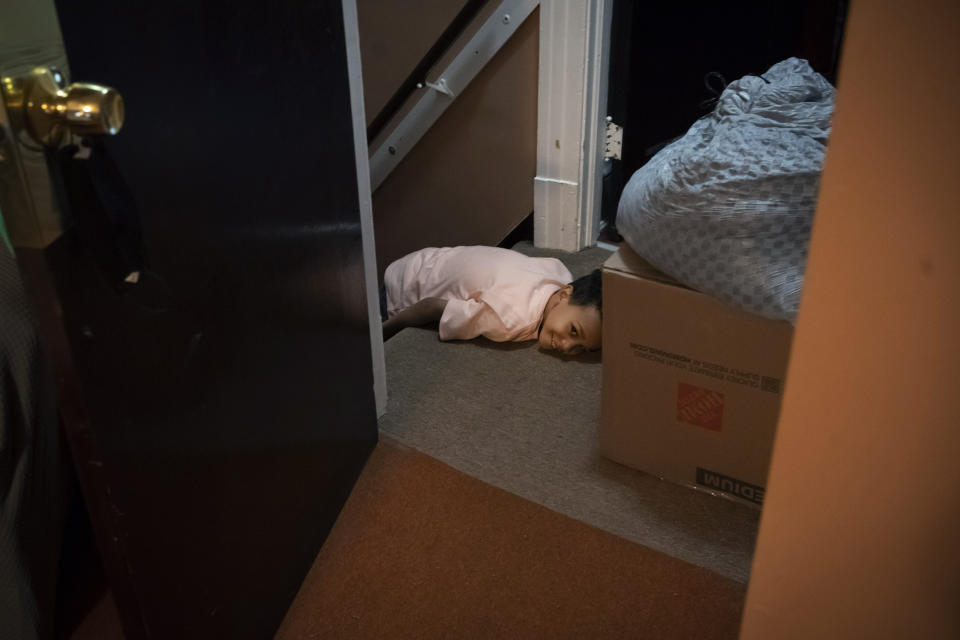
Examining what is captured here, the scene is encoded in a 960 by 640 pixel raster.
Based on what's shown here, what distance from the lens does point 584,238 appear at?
2.56m

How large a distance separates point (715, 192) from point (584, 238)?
4.33 ft

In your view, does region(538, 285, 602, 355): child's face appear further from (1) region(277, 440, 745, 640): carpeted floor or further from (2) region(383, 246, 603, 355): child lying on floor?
(1) region(277, 440, 745, 640): carpeted floor

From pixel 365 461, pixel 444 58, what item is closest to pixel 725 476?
pixel 365 461

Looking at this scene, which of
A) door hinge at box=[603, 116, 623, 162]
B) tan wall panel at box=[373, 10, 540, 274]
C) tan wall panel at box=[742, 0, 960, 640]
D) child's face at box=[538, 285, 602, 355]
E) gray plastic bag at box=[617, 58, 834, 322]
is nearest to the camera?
tan wall panel at box=[742, 0, 960, 640]

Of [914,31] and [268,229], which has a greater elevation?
[914,31]

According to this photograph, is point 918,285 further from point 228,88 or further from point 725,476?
point 725,476

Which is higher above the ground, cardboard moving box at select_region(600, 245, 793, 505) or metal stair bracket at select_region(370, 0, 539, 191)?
metal stair bracket at select_region(370, 0, 539, 191)

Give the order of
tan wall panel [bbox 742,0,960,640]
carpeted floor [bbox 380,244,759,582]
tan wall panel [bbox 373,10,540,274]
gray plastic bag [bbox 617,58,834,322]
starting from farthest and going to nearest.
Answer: tan wall panel [bbox 373,10,540,274] → carpeted floor [bbox 380,244,759,582] → gray plastic bag [bbox 617,58,834,322] → tan wall panel [bbox 742,0,960,640]

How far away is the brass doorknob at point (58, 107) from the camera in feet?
2.02

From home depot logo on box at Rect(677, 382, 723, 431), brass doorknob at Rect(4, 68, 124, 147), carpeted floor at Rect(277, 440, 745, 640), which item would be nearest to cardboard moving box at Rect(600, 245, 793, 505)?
home depot logo on box at Rect(677, 382, 723, 431)

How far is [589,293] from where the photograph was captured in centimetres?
197

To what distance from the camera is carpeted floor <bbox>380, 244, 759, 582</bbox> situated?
146 cm

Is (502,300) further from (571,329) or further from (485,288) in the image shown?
(571,329)

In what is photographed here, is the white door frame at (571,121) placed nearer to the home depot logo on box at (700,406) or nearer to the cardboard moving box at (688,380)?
the cardboard moving box at (688,380)
